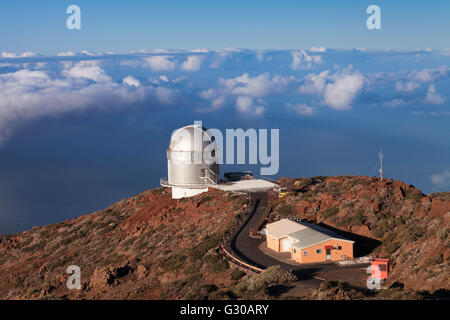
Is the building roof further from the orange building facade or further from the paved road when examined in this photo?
the paved road

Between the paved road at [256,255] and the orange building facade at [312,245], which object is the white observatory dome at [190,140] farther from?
the orange building facade at [312,245]

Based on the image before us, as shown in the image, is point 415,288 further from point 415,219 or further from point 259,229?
point 259,229

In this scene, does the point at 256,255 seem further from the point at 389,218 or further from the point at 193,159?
the point at 193,159

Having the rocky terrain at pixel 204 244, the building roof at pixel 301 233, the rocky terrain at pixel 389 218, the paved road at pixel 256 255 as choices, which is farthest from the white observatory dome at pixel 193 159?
the building roof at pixel 301 233

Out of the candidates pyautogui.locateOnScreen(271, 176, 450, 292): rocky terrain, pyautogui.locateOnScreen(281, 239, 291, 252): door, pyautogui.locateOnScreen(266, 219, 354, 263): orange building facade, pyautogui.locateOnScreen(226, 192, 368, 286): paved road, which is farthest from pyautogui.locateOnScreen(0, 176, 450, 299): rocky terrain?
pyautogui.locateOnScreen(281, 239, 291, 252): door

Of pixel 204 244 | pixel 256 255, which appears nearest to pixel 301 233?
pixel 256 255

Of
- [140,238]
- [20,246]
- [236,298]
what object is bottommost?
[20,246]

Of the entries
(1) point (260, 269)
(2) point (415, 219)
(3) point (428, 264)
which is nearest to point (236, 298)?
(1) point (260, 269)
